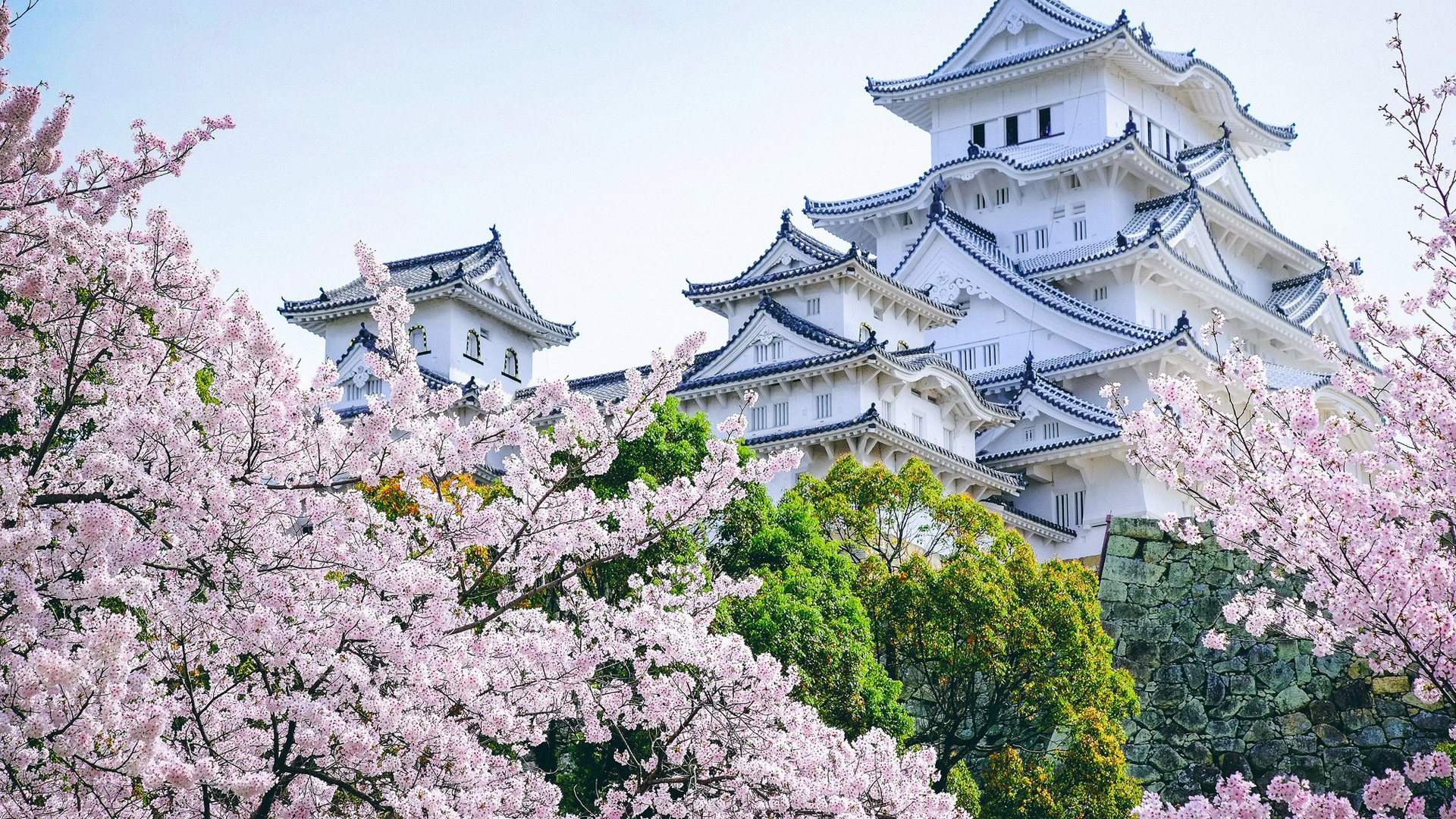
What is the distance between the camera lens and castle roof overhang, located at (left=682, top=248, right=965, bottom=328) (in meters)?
33.9

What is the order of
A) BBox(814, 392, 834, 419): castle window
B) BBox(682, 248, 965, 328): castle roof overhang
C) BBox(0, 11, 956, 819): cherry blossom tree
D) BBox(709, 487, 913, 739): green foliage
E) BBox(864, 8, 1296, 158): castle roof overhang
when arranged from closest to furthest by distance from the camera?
BBox(0, 11, 956, 819): cherry blossom tree
BBox(709, 487, 913, 739): green foliage
BBox(814, 392, 834, 419): castle window
BBox(682, 248, 965, 328): castle roof overhang
BBox(864, 8, 1296, 158): castle roof overhang

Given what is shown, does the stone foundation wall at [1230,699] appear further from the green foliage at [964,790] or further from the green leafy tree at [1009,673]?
the green foliage at [964,790]

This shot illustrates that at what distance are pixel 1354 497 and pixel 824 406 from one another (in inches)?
904

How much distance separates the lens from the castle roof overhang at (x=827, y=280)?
1335 inches

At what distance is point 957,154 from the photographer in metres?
45.2

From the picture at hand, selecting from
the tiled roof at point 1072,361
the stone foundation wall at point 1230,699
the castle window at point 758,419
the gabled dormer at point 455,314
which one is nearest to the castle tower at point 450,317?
the gabled dormer at point 455,314

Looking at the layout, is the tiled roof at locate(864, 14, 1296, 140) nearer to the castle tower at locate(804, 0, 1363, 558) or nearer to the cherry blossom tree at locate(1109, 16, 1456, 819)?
the castle tower at locate(804, 0, 1363, 558)

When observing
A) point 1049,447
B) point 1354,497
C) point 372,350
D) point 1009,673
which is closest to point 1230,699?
point 1009,673

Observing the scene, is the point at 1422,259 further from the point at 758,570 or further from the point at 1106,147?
the point at 1106,147

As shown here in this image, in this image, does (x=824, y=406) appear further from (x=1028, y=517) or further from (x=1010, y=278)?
(x=1010, y=278)

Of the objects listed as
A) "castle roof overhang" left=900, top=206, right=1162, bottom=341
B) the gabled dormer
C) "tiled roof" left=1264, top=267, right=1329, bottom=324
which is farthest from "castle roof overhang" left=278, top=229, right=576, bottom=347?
"tiled roof" left=1264, top=267, right=1329, bottom=324

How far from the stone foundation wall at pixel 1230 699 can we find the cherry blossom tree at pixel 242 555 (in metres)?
9.69

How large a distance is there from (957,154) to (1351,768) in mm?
28866

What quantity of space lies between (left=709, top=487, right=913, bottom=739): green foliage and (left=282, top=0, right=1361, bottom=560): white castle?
37.7 feet
